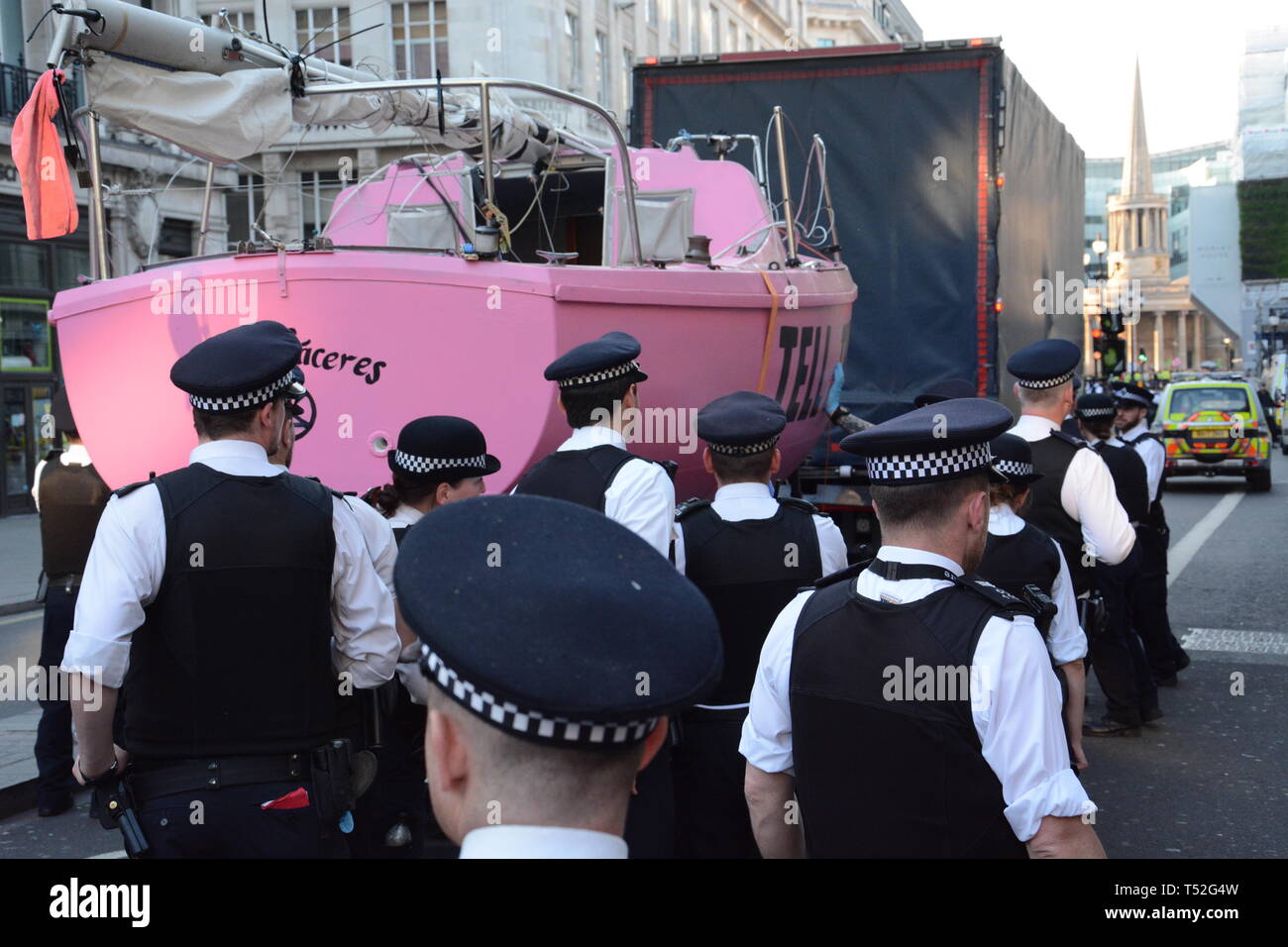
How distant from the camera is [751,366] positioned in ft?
21.1

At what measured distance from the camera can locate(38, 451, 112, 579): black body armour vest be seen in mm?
6203

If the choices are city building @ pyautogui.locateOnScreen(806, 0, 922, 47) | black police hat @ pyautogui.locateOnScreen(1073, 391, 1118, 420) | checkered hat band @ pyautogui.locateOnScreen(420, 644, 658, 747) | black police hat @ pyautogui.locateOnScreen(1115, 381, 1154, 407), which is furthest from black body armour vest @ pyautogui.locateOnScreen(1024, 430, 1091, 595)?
city building @ pyautogui.locateOnScreen(806, 0, 922, 47)

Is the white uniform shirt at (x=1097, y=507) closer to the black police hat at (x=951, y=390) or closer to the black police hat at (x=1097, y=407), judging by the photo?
the black police hat at (x=951, y=390)

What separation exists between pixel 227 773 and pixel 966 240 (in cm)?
748

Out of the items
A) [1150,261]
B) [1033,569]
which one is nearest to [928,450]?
[1033,569]

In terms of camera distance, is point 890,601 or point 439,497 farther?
point 439,497

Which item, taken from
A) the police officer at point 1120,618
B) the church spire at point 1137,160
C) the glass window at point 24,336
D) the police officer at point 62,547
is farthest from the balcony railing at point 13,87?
the church spire at point 1137,160

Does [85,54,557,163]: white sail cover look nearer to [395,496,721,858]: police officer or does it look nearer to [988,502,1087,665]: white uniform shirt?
[988,502,1087,665]: white uniform shirt

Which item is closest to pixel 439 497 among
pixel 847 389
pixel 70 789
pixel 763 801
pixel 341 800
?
pixel 341 800

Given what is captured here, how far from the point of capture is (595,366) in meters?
4.36

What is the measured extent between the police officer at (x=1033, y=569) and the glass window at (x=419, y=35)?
2914 cm
